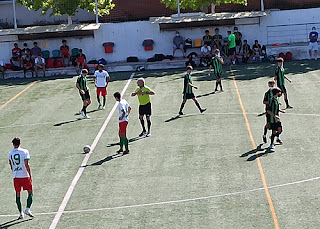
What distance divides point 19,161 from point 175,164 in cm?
524

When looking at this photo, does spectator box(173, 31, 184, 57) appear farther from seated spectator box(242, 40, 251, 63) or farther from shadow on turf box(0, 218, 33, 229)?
shadow on turf box(0, 218, 33, 229)

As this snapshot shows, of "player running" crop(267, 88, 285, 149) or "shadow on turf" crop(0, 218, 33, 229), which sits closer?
"shadow on turf" crop(0, 218, 33, 229)

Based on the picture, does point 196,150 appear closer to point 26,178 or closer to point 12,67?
point 26,178

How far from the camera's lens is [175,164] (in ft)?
65.2

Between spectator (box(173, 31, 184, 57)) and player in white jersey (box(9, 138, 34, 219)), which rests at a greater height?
spectator (box(173, 31, 184, 57))

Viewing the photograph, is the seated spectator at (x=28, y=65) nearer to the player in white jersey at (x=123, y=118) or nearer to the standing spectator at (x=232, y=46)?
the standing spectator at (x=232, y=46)

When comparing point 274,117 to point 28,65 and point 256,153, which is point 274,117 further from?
point 28,65

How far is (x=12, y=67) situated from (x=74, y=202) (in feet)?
75.0

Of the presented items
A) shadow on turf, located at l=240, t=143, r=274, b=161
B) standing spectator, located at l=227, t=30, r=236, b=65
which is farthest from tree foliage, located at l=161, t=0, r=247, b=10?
shadow on turf, located at l=240, t=143, r=274, b=161

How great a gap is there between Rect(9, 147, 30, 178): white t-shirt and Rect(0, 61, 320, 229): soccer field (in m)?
1.05

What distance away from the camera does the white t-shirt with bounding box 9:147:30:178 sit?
52.3ft

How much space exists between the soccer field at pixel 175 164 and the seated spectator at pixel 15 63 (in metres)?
7.58

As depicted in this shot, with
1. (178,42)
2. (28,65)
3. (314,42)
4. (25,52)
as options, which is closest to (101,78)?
(28,65)

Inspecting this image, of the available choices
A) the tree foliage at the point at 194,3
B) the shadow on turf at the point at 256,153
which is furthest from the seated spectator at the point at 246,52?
the shadow on turf at the point at 256,153
